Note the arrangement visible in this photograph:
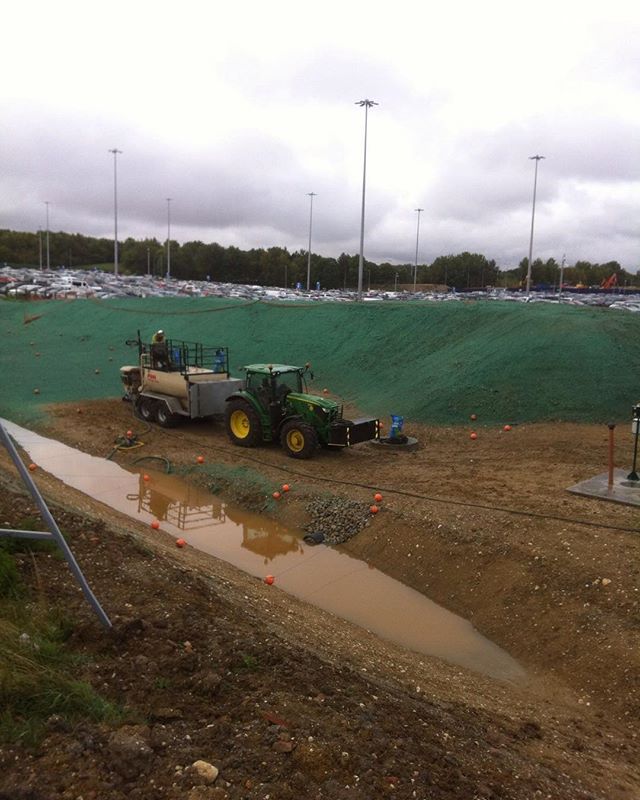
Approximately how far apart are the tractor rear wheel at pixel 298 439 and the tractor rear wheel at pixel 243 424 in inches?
29.5

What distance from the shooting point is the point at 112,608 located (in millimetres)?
5598

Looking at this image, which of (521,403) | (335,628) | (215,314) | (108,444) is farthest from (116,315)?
(335,628)

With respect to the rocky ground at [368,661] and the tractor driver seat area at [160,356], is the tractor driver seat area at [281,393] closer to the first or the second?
the rocky ground at [368,661]

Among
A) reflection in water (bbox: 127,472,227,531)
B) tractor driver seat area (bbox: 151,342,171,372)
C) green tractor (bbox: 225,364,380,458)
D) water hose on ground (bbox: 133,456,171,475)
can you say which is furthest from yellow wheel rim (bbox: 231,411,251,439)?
tractor driver seat area (bbox: 151,342,171,372)

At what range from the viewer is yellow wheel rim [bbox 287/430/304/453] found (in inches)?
556

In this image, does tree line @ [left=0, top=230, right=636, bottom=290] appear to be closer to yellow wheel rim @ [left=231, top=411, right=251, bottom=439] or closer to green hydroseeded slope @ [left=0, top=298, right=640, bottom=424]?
green hydroseeded slope @ [left=0, top=298, right=640, bottom=424]

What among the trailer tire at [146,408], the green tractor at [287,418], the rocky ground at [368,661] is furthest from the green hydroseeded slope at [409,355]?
the rocky ground at [368,661]

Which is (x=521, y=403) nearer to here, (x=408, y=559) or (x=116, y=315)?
(x=408, y=559)

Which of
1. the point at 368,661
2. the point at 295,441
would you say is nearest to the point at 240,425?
the point at 295,441

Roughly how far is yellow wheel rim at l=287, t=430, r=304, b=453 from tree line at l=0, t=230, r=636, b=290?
94.3 m

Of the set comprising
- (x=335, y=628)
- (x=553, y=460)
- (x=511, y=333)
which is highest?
(x=511, y=333)

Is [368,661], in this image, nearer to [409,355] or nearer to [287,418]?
[287,418]

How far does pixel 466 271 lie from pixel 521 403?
4065 inches

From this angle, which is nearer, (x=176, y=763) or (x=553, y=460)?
(x=176, y=763)
